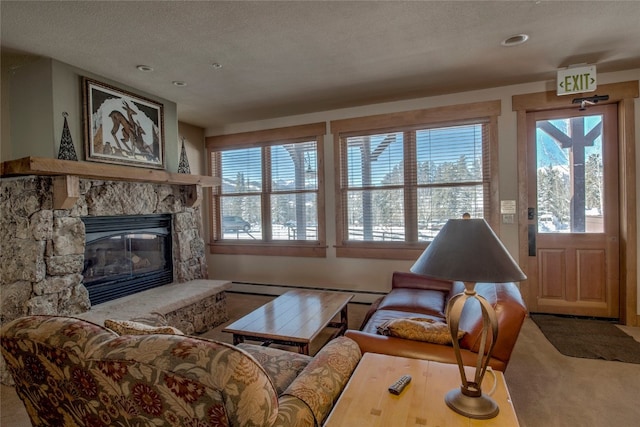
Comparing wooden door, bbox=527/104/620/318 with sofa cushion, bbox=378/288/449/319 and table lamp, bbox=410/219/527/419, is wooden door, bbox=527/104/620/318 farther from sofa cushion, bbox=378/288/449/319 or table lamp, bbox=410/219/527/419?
table lamp, bbox=410/219/527/419

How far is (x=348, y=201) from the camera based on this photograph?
Answer: 444 centimetres

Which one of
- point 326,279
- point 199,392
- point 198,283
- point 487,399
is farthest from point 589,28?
point 198,283

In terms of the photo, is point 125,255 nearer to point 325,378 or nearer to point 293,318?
point 293,318

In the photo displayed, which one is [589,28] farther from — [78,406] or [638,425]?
[78,406]

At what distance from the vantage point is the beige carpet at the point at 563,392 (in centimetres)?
195

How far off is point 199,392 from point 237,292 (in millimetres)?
4312

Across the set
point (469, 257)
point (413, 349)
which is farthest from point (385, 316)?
point (469, 257)

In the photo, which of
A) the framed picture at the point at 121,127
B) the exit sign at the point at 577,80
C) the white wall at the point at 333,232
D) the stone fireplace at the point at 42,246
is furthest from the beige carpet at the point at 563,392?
the exit sign at the point at 577,80

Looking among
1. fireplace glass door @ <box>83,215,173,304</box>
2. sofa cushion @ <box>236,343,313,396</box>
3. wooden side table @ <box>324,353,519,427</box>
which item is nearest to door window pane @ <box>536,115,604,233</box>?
wooden side table @ <box>324,353,519,427</box>

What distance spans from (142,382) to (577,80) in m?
4.11

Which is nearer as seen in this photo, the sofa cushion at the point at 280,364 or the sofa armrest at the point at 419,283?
the sofa cushion at the point at 280,364

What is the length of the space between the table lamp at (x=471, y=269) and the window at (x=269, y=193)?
333cm

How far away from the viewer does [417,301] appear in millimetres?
2820

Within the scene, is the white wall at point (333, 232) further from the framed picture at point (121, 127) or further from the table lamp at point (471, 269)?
the table lamp at point (471, 269)
